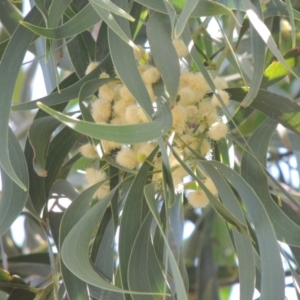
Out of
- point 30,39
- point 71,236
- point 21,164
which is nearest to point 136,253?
point 71,236

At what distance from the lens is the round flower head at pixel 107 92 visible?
3.09 feet

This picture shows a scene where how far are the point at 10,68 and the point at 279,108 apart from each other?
37cm

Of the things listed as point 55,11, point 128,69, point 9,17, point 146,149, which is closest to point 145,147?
point 146,149

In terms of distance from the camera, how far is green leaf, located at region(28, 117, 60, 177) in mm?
975

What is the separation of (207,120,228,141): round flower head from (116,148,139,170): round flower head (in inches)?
4.0

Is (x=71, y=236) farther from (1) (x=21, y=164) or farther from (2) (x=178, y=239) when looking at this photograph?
(2) (x=178, y=239)

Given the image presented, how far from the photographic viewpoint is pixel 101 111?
93 cm

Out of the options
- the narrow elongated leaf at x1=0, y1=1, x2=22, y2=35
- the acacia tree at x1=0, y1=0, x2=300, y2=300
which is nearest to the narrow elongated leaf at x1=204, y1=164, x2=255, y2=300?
the acacia tree at x1=0, y1=0, x2=300, y2=300

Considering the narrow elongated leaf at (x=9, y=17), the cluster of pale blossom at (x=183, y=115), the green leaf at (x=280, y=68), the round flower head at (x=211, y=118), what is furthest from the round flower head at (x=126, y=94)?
the narrow elongated leaf at (x=9, y=17)

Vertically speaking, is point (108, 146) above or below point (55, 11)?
below

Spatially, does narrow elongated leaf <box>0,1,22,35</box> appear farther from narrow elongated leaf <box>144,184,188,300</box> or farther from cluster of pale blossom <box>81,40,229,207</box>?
narrow elongated leaf <box>144,184,188,300</box>

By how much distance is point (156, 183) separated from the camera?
3.11ft

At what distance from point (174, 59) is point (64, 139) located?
0.28 meters

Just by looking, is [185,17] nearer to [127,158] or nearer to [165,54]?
[165,54]
